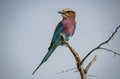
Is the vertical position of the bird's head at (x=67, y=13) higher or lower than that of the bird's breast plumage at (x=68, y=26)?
higher

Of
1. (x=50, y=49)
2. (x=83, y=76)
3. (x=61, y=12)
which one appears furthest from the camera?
(x=61, y=12)

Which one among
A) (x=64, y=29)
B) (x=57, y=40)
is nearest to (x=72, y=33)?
(x=64, y=29)

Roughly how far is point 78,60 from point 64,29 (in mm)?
699

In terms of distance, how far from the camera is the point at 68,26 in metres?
1.69

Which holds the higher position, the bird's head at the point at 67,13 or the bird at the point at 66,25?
the bird's head at the point at 67,13

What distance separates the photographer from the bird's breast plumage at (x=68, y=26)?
1660mm

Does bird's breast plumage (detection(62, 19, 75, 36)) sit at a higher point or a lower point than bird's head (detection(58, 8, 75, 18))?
lower

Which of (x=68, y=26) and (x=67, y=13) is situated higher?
(x=67, y=13)

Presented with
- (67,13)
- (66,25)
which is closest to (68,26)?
(66,25)

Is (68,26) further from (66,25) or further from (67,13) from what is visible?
(67,13)

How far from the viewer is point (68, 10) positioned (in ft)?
5.19

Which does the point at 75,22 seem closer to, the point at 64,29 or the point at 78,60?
the point at 64,29

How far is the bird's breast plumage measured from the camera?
1.66m

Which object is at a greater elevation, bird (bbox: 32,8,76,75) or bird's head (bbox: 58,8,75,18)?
bird's head (bbox: 58,8,75,18)
